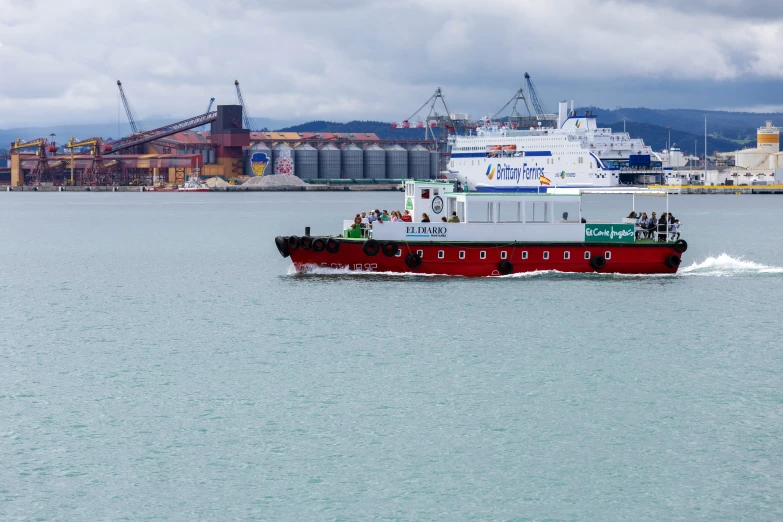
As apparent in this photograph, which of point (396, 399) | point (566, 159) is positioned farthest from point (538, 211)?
point (566, 159)

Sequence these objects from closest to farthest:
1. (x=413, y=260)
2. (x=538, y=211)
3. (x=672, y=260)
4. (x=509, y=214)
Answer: (x=413, y=260), (x=509, y=214), (x=538, y=211), (x=672, y=260)

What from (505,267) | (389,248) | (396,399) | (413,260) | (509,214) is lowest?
(396,399)

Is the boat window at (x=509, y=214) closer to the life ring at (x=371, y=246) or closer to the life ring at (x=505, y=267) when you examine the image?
the life ring at (x=505, y=267)

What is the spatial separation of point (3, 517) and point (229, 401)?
789 centimetres

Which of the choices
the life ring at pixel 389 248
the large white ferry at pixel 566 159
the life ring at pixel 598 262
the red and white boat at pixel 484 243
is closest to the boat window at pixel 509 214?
the red and white boat at pixel 484 243

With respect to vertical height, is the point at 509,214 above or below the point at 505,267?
above

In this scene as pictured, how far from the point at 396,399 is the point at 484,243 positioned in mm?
19707

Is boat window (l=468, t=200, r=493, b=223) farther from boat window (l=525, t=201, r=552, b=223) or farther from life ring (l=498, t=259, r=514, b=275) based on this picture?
life ring (l=498, t=259, r=514, b=275)

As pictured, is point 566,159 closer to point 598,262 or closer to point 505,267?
point 598,262

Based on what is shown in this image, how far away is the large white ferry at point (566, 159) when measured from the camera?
570 feet

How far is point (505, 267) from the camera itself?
43.9m

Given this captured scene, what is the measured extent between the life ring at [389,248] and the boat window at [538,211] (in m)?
5.59

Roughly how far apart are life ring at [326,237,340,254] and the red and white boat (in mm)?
40

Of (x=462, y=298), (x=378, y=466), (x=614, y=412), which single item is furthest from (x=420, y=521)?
(x=462, y=298)
